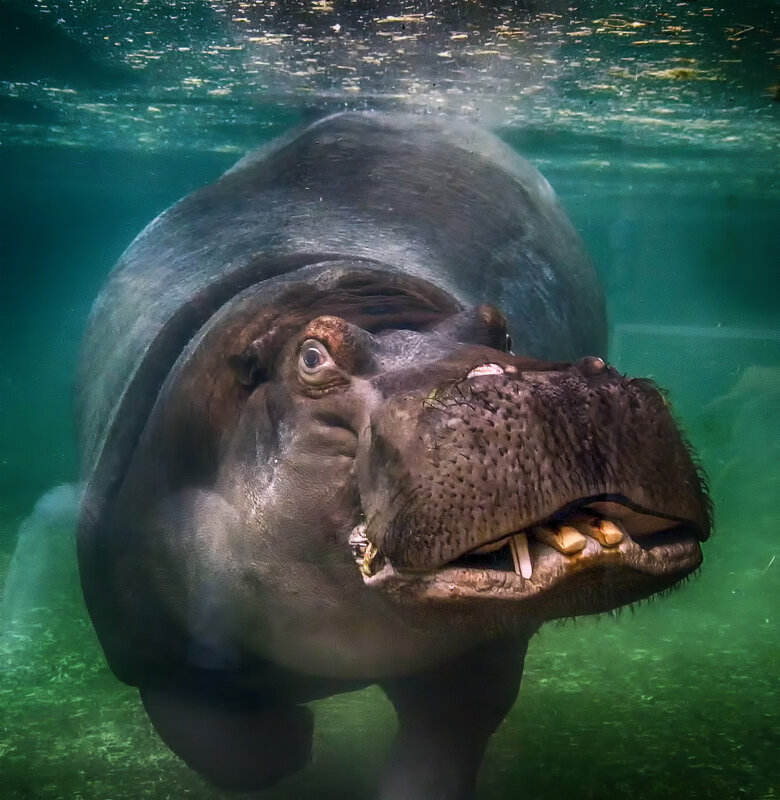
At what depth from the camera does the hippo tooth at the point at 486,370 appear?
7.45 ft

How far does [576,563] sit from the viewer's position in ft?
6.72

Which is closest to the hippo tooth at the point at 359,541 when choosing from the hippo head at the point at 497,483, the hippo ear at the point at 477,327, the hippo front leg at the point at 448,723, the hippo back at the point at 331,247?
the hippo head at the point at 497,483

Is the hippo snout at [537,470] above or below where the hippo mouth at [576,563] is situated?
above

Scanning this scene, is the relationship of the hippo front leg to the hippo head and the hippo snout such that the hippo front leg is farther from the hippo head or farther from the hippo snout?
the hippo snout

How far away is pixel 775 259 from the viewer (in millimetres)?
40781

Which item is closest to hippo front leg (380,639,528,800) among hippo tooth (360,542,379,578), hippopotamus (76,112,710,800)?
hippopotamus (76,112,710,800)

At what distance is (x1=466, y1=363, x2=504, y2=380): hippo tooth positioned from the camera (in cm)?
227

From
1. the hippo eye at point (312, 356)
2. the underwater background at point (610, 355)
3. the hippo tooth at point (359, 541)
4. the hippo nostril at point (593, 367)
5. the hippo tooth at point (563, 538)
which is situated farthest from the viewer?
the underwater background at point (610, 355)

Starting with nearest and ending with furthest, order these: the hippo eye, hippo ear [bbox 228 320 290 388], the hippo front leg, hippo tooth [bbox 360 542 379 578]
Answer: hippo tooth [bbox 360 542 379 578] → the hippo eye → hippo ear [bbox 228 320 290 388] → the hippo front leg

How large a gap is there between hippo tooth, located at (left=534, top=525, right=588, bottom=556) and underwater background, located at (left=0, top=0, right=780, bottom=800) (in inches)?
16.5

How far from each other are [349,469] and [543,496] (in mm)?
740

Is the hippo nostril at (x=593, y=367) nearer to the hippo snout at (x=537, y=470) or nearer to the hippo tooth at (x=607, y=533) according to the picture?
the hippo snout at (x=537, y=470)

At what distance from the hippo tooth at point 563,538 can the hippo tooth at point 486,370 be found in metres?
0.41

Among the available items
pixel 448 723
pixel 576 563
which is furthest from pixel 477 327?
pixel 448 723
